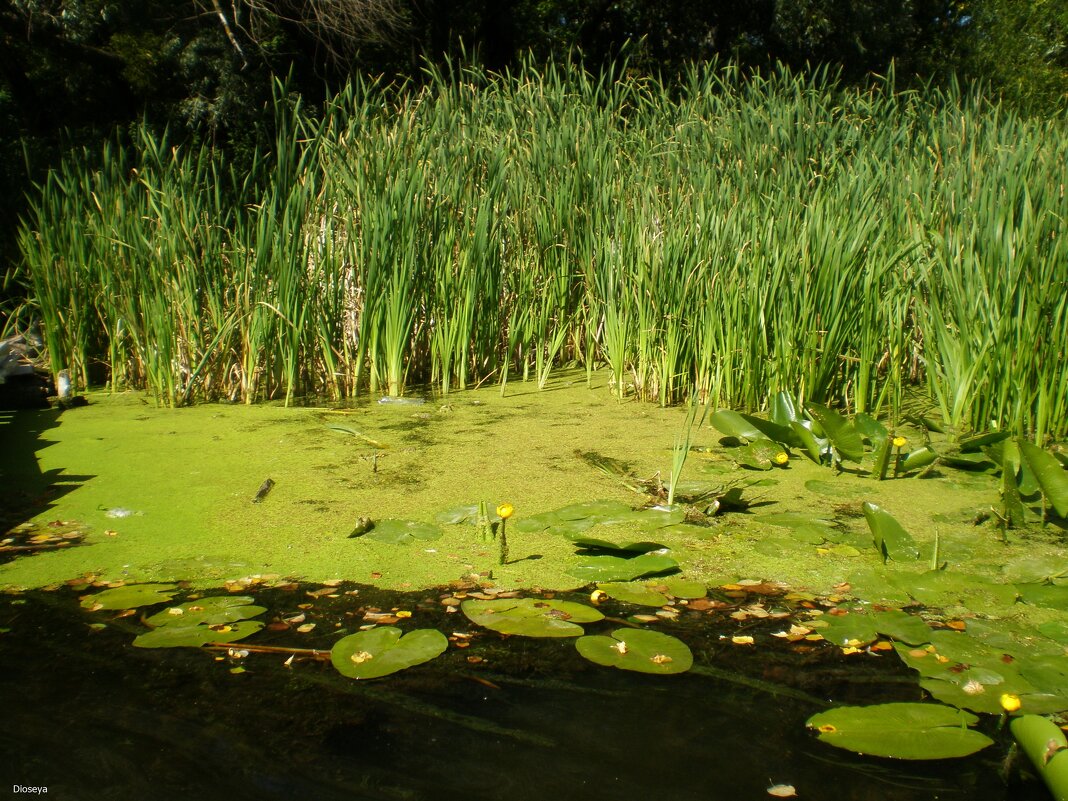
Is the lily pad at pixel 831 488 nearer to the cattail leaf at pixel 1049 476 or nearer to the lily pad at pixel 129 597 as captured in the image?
the cattail leaf at pixel 1049 476

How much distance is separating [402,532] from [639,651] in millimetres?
735

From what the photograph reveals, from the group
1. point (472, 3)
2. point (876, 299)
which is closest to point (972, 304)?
point (876, 299)

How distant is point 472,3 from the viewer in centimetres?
1010

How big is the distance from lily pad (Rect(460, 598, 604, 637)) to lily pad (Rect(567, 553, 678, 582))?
0.13m

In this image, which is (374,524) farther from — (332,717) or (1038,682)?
(1038,682)

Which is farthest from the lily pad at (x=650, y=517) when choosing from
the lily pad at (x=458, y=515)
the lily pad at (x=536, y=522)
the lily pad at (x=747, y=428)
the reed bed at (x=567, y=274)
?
the reed bed at (x=567, y=274)

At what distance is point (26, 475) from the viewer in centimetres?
249

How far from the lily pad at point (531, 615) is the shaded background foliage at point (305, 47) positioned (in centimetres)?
334

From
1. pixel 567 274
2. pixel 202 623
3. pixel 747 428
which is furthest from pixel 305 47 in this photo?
pixel 202 623

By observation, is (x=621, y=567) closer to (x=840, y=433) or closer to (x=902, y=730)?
(x=902, y=730)

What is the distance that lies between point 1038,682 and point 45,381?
361cm

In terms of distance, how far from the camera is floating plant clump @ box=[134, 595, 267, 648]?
4.80ft

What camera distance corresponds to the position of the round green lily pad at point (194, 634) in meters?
1.45

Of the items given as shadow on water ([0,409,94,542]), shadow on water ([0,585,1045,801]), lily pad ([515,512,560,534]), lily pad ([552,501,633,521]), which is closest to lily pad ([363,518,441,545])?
lily pad ([515,512,560,534])
